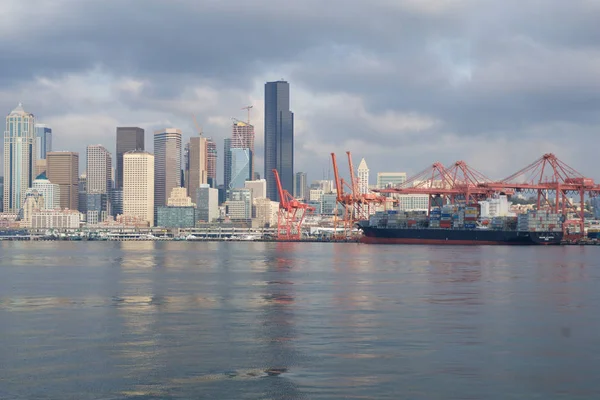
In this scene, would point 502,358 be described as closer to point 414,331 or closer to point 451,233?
point 414,331

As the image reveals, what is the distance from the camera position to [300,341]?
105 feet

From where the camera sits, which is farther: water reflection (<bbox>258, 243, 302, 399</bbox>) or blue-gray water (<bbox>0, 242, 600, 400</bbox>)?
blue-gray water (<bbox>0, 242, 600, 400</bbox>)

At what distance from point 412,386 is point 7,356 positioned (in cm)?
1425

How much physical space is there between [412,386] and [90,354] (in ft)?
39.1

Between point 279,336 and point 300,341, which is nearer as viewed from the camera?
point 300,341

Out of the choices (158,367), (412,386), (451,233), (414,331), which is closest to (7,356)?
(158,367)

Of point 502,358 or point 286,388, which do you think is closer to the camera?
point 286,388

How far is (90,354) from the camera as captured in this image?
95.5 ft

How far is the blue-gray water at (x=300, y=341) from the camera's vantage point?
24.0 m

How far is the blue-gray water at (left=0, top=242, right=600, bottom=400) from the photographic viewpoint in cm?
2395

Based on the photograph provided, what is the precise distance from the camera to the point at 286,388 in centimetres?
2358

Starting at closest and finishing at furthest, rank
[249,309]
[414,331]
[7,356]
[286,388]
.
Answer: [286,388] → [7,356] → [414,331] → [249,309]

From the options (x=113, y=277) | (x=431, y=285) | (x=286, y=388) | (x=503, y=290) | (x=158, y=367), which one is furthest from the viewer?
(x=113, y=277)

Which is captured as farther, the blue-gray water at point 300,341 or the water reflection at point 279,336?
Answer: the blue-gray water at point 300,341
